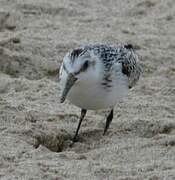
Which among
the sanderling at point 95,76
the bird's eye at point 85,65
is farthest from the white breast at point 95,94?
the bird's eye at point 85,65

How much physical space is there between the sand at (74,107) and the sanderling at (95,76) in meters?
0.34

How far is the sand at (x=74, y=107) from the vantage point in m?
5.57

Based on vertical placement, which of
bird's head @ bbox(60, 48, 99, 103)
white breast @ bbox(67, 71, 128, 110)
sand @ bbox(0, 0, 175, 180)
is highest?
bird's head @ bbox(60, 48, 99, 103)

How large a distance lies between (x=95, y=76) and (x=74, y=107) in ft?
3.83

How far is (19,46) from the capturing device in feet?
27.0

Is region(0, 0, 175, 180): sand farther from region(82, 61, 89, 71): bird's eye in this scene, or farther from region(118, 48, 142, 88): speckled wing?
region(82, 61, 89, 71): bird's eye

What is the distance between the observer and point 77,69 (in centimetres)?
579

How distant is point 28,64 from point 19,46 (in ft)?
1.23

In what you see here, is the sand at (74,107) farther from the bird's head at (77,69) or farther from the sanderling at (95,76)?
the bird's head at (77,69)

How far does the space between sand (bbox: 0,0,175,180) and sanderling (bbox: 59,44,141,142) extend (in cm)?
34

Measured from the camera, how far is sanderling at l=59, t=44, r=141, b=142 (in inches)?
230

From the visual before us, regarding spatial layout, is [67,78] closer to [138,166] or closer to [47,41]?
[138,166]

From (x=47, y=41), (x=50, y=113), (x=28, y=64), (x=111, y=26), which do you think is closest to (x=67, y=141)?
(x=50, y=113)

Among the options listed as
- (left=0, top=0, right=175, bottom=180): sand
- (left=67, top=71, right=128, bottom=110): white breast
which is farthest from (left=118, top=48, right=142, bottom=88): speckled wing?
(left=0, top=0, right=175, bottom=180): sand
